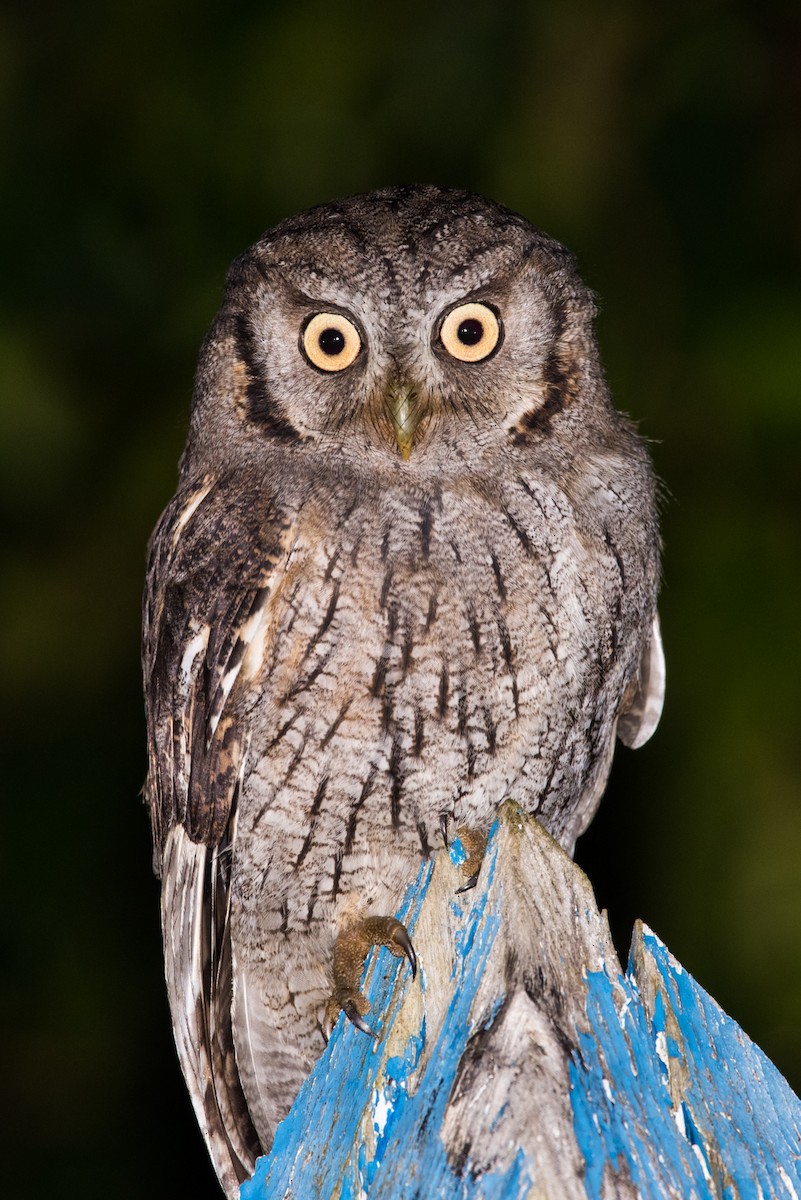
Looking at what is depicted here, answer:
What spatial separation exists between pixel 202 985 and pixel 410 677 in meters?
0.52

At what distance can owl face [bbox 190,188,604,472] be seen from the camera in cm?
162

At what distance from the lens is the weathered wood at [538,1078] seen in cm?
83

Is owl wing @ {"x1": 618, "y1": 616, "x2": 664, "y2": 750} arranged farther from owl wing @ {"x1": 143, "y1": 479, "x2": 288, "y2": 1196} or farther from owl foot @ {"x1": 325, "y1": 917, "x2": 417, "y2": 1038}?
owl wing @ {"x1": 143, "y1": 479, "x2": 288, "y2": 1196}

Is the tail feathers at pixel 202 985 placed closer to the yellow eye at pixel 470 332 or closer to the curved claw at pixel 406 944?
the curved claw at pixel 406 944

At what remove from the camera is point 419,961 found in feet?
3.24

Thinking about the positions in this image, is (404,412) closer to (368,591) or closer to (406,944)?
(368,591)

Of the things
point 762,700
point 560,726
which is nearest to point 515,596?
point 560,726

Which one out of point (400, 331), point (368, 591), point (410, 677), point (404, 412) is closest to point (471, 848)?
point (410, 677)

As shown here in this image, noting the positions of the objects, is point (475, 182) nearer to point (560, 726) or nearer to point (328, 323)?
point (328, 323)

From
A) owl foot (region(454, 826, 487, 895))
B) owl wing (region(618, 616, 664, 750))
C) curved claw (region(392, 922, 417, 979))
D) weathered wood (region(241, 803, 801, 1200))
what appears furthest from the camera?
owl wing (region(618, 616, 664, 750))

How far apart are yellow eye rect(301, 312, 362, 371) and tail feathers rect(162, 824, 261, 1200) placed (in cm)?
66

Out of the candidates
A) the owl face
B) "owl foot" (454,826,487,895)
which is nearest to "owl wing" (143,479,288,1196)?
the owl face

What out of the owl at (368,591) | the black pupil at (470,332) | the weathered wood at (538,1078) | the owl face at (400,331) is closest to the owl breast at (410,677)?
the owl at (368,591)

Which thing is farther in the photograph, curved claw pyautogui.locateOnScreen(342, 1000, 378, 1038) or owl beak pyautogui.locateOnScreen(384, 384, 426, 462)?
owl beak pyautogui.locateOnScreen(384, 384, 426, 462)
